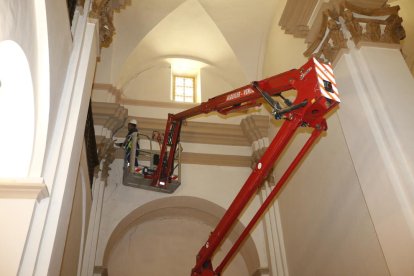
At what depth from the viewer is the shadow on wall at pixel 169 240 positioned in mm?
9078

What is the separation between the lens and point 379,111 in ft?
16.1

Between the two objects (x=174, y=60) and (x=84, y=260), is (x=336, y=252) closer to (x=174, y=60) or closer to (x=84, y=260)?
(x=84, y=260)

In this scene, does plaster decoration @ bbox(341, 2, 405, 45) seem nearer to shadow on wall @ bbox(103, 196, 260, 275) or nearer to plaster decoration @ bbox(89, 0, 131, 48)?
plaster decoration @ bbox(89, 0, 131, 48)

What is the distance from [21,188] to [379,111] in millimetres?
4183

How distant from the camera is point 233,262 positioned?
9.54 m

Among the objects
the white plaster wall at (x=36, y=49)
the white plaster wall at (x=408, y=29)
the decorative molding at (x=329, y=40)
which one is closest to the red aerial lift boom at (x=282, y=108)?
the decorative molding at (x=329, y=40)

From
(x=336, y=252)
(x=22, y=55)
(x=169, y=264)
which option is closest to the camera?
(x=22, y=55)

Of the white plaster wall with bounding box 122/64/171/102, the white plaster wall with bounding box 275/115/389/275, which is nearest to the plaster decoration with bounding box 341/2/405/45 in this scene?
the white plaster wall with bounding box 275/115/389/275

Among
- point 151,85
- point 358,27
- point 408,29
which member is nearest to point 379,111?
point 358,27

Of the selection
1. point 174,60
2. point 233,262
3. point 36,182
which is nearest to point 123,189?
point 233,262

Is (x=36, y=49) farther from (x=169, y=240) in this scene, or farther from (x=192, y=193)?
(x=169, y=240)

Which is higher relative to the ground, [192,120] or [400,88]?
[192,120]

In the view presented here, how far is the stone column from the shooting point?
4285 mm

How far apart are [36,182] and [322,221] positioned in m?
4.73
